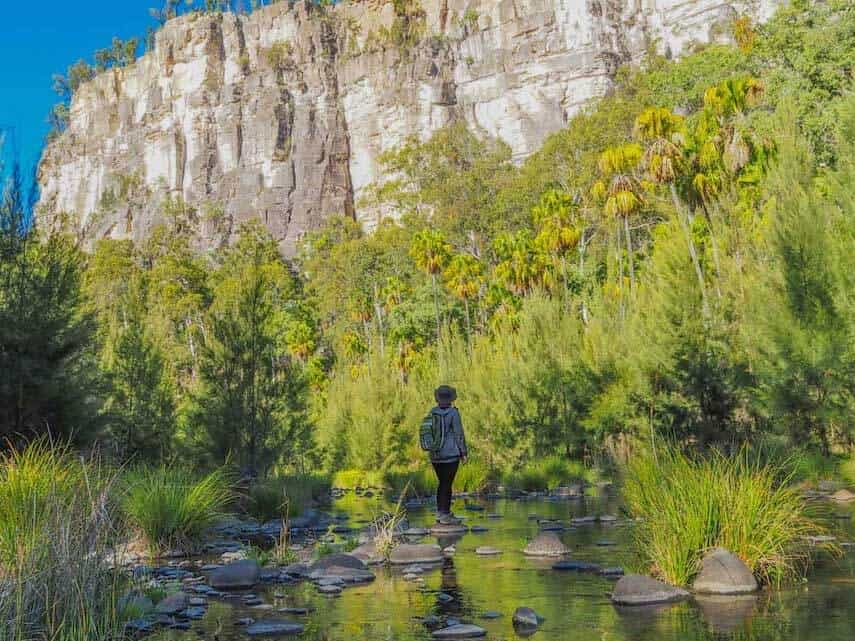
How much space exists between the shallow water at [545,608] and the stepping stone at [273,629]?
6cm

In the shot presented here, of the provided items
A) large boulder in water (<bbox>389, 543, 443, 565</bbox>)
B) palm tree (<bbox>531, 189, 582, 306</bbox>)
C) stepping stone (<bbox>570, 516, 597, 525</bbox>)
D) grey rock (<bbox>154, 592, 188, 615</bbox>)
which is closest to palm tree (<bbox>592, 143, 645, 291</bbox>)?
palm tree (<bbox>531, 189, 582, 306</bbox>)

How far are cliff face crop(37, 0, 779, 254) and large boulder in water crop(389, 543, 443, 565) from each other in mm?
67938

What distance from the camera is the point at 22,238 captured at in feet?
46.6

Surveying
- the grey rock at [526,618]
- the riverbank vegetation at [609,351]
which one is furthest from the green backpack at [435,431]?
the grey rock at [526,618]

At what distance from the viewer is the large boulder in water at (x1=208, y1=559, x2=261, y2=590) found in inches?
300

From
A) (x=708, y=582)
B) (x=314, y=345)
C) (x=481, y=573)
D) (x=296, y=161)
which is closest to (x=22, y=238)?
(x=481, y=573)

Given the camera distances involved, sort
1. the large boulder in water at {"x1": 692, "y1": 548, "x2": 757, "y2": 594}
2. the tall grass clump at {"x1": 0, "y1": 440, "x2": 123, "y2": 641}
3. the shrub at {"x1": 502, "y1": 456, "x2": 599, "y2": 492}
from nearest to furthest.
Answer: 1. the tall grass clump at {"x1": 0, "y1": 440, "x2": 123, "y2": 641}
2. the large boulder in water at {"x1": 692, "y1": 548, "x2": 757, "y2": 594}
3. the shrub at {"x1": 502, "y1": 456, "x2": 599, "y2": 492}

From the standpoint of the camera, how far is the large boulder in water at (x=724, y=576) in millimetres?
6355

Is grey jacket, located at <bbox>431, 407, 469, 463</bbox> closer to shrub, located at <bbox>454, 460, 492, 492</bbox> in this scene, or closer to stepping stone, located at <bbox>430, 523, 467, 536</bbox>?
stepping stone, located at <bbox>430, 523, 467, 536</bbox>

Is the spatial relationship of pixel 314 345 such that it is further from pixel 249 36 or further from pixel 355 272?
pixel 249 36

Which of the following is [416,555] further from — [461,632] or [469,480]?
[469,480]

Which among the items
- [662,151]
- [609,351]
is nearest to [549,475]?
[609,351]

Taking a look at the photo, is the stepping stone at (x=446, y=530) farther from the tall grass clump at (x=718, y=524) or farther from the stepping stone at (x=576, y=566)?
the tall grass clump at (x=718, y=524)

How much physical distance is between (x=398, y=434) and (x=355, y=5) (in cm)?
8035
